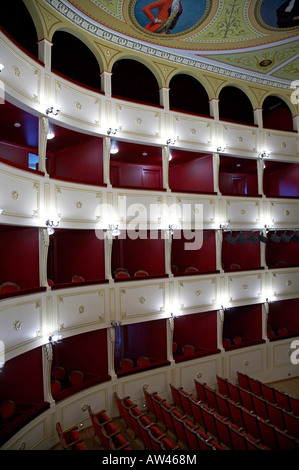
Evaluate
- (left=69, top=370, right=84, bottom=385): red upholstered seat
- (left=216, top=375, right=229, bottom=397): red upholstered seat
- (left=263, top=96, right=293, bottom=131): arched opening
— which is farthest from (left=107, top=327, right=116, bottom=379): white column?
(left=263, top=96, right=293, bottom=131): arched opening

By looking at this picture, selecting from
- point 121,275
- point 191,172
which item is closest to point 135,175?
point 191,172

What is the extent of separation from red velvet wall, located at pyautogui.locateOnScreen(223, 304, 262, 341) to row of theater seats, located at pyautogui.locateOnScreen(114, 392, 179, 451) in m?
4.61

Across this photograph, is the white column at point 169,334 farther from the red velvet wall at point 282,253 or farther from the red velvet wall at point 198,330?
the red velvet wall at point 282,253

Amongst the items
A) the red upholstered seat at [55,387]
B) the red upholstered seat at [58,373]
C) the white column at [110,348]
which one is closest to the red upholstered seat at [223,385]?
the white column at [110,348]

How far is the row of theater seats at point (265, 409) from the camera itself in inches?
264

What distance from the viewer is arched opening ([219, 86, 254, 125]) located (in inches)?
450

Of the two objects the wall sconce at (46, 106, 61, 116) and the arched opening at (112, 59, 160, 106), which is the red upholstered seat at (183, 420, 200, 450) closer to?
the wall sconce at (46, 106, 61, 116)

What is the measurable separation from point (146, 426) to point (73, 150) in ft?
21.7

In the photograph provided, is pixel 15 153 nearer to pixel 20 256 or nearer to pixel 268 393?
pixel 20 256

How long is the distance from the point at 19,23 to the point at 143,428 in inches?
347

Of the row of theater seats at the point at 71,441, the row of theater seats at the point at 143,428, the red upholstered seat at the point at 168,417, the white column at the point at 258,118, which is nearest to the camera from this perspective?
the row of theater seats at the point at 71,441

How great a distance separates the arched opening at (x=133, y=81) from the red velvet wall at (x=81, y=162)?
2.31 meters
